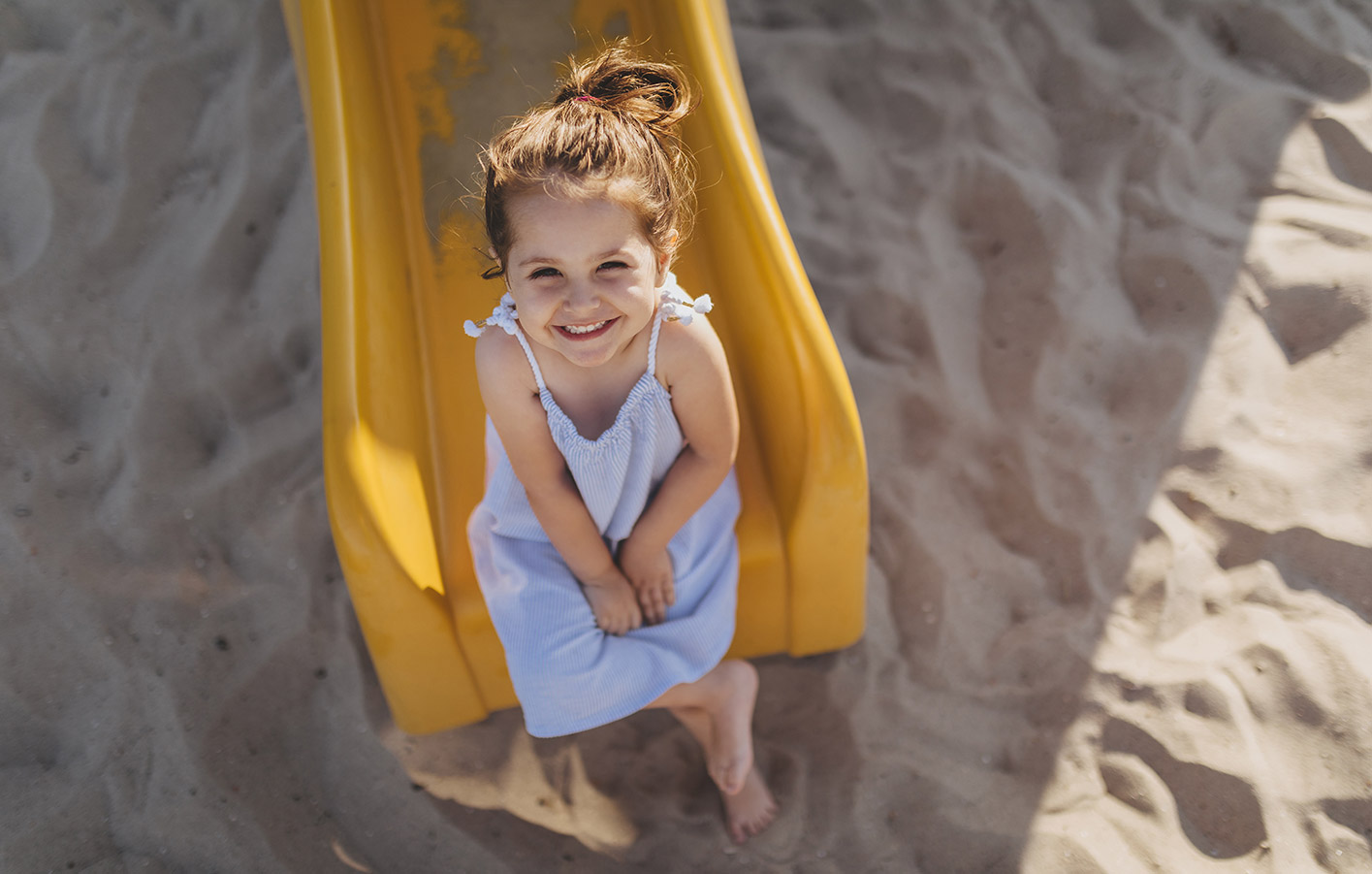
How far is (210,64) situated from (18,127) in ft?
1.50

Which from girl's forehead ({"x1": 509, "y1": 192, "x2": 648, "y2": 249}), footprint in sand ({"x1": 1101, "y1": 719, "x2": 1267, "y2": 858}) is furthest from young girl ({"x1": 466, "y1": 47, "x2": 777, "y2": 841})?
footprint in sand ({"x1": 1101, "y1": 719, "x2": 1267, "y2": 858})

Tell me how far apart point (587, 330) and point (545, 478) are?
242 mm

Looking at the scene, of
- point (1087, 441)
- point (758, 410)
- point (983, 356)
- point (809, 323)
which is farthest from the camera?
point (983, 356)

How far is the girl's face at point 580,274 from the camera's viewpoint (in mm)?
977

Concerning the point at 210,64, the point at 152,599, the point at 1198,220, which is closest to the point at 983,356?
the point at 1198,220

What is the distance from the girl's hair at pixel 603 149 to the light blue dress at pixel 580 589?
0.51 ft

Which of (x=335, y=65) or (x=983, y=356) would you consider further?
(x=983, y=356)

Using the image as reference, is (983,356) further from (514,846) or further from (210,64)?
(210,64)

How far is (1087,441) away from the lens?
1.73 meters

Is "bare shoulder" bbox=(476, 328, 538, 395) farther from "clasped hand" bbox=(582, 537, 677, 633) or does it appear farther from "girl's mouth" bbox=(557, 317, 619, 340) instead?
"clasped hand" bbox=(582, 537, 677, 633)

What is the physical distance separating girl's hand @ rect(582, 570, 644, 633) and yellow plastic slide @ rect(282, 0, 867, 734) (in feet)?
0.52

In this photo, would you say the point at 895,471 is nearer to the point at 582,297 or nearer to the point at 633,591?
the point at 633,591

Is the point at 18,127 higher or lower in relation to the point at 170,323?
higher

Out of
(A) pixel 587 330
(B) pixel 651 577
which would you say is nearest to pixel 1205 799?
(B) pixel 651 577
